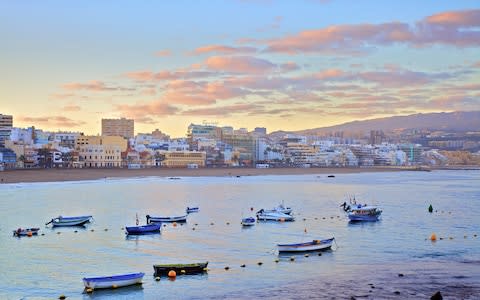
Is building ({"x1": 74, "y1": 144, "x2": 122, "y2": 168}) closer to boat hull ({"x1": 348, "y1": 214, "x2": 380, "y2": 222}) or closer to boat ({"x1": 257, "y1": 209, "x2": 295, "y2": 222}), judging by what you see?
boat ({"x1": 257, "y1": 209, "x2": 295, "y2": 222})

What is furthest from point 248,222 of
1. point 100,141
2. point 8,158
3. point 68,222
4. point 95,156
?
point 100,141

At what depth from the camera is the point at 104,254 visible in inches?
1455

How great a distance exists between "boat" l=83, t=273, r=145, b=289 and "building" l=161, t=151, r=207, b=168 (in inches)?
5961

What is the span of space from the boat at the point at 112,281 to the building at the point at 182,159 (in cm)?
15141

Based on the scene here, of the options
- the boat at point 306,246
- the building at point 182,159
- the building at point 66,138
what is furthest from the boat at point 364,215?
the building at point 182,159

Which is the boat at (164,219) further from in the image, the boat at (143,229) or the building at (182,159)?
the building at (182,159)

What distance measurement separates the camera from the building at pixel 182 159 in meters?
182

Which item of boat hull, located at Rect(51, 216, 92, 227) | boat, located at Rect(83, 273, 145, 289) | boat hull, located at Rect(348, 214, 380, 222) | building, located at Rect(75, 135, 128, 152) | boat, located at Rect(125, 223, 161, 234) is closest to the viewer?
boat, located at Rect(83, 273, 145, 289)

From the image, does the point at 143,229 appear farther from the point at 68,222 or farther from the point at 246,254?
the point at 246,254

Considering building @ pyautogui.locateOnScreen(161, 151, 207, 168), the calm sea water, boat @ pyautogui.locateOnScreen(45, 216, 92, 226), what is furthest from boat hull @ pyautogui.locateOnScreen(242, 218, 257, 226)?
building @ pyautogui.locateOnScreen(161, 151, 207, 168)

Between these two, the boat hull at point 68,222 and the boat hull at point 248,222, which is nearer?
the boat hull at point 68,222

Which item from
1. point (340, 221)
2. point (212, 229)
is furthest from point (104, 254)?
point (340, 221)

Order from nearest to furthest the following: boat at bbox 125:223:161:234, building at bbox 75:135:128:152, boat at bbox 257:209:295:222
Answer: boat at bbox 125:223:161:234, boat at bbox 257:209:295:222, building at bbox 75:135:128:152

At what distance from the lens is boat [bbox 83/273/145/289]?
28.2 m
